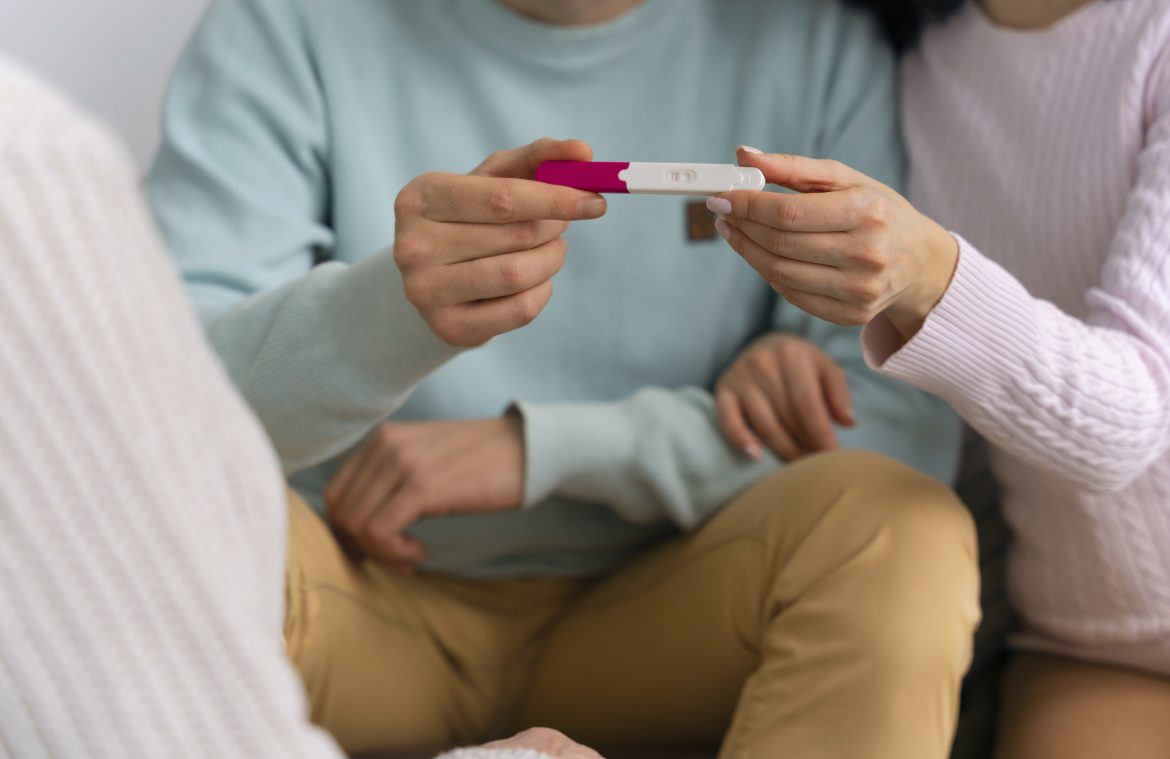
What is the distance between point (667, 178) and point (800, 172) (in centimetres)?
7

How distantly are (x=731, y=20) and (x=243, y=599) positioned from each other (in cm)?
61

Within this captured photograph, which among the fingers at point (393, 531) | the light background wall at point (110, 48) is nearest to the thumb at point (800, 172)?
the fingers at point (393, 531)

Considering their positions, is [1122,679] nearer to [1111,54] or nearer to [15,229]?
[1111,54]

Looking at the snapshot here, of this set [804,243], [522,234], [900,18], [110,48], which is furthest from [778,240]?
[110,48]

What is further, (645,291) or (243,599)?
(645,291)

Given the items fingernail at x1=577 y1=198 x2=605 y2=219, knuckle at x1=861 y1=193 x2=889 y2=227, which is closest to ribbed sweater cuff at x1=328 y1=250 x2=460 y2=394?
fingernail at x1=577 y1=198 x2=605 y2=219

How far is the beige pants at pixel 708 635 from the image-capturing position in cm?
59

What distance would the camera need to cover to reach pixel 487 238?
552 mm

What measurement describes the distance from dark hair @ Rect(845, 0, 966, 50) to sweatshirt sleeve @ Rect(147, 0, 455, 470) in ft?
1.27

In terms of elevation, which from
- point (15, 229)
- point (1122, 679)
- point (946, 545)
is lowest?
point (1122, 679)


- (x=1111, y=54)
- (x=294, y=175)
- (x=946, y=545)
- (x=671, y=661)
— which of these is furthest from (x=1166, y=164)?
(x=294, y=175)

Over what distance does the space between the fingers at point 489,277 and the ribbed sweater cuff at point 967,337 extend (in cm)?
18

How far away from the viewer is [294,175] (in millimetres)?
771

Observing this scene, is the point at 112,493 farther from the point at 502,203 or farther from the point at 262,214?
the point at 262,214
